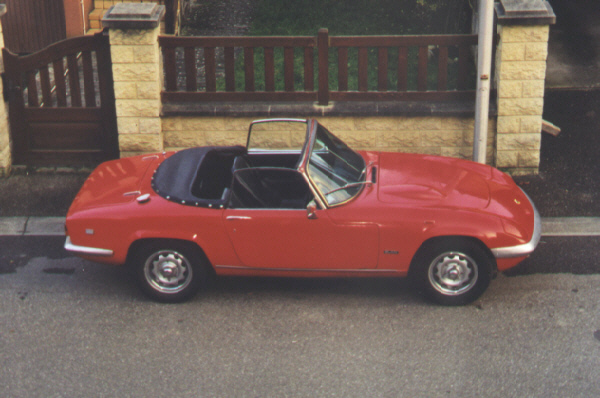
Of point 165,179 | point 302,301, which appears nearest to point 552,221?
point 302,301

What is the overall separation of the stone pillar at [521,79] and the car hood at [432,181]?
6.84 feet

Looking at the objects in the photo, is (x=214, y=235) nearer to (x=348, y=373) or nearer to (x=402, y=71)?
(x=348, y=373)

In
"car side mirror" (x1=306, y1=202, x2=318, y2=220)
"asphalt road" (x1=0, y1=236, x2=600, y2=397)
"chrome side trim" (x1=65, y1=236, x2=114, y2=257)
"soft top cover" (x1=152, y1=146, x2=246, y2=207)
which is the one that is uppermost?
"soft top cover" (x1=152, y1=146, x2=246, y2=207)

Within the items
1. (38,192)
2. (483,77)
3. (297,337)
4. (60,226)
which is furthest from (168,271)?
(483,77)

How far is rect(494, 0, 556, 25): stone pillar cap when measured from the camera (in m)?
8.48

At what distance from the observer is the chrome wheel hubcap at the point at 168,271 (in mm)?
6172

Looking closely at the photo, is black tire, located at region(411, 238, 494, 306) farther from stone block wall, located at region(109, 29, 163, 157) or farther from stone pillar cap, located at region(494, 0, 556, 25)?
stone block wall, located at region(109, 29, 163, 157)

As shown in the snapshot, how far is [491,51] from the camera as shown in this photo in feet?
28.3

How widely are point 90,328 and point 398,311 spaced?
2.49 m

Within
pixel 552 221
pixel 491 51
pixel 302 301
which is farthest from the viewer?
pixel 491 51

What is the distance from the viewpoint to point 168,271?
620cm

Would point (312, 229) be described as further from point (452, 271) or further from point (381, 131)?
point (381, 131)

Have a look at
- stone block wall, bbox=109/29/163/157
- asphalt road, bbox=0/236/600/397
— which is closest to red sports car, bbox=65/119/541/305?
asphalt road, bbox=0/236/600/397

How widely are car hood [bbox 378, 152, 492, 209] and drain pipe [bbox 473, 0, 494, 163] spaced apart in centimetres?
160
